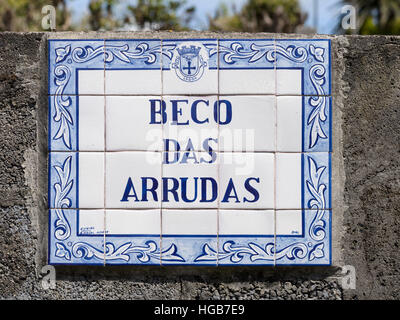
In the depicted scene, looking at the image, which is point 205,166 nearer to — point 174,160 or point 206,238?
point 174,160

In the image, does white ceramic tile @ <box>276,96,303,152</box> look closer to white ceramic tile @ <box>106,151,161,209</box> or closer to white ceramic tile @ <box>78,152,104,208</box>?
white ceramic tile @ <box>106,151,161,209</box>

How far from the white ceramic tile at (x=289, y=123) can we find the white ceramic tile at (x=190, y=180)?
336 millimetres

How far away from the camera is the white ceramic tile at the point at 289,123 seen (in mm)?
2979

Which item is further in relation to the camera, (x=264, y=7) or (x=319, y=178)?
(x=264, y=7)

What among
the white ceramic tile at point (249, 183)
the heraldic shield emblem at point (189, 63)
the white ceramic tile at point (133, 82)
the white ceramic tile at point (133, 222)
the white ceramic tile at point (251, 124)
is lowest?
the white ceramic tile at point (133, 222)

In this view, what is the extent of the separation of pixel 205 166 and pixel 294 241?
559 mm

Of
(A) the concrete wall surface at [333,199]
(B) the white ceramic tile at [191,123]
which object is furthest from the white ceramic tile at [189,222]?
(B) the white ceramic tile at [191,123]

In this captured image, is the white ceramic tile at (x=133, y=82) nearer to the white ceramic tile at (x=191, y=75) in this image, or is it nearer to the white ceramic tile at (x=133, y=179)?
the white ceramic tile at (x=191, y=75)

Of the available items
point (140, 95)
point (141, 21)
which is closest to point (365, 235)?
point (140, 95)

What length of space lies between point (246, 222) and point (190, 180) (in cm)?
34

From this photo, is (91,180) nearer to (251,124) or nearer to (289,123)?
(251,124)

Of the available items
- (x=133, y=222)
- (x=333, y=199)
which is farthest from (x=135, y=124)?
(x=333, y=199)

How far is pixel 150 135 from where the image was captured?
300cm

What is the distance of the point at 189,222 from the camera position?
2.98 m
